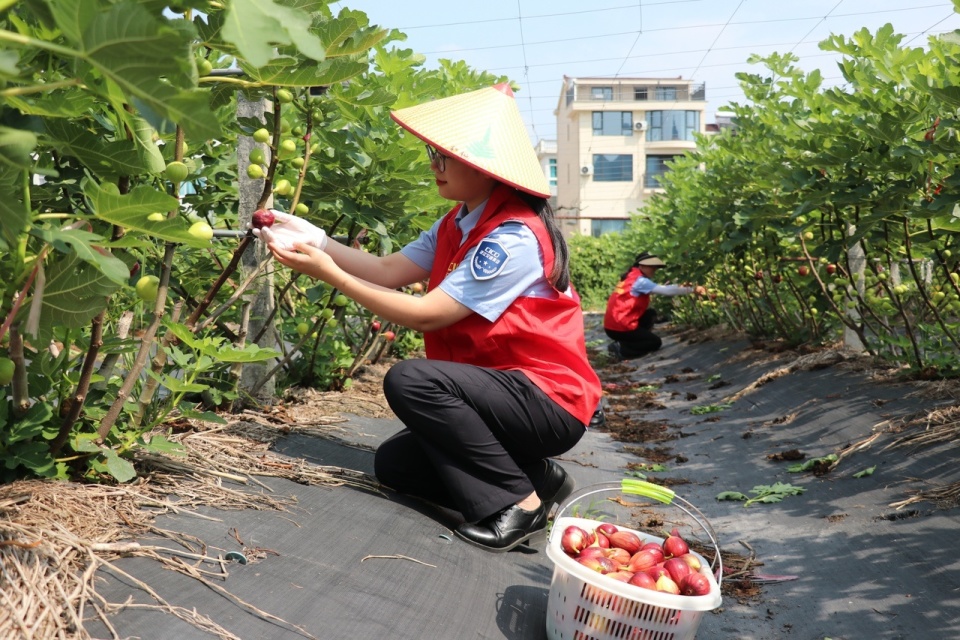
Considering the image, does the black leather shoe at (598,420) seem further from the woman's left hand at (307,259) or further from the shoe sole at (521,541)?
the woman's left hand at (307,259)

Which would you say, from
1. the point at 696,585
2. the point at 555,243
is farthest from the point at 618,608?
the point at 555,243

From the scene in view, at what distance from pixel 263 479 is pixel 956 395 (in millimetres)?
3351

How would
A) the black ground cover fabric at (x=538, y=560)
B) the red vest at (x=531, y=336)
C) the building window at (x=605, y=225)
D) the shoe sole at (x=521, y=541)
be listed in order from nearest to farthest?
the black ground cover fabric at (x=538, y=560) < the shoe sole at (x=521, y=541) < the red vest at (x=531, y=336) < the building window at (x=605, y=225)

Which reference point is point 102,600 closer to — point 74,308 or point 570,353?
point 74,308

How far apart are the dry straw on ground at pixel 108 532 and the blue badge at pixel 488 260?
33.9 inches

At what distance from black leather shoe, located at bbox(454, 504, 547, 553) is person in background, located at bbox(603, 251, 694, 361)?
7.90 m

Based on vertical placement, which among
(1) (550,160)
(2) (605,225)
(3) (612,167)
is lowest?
(2) (605,225)

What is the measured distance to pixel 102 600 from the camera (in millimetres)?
1642

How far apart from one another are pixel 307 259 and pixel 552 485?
4.24 ft

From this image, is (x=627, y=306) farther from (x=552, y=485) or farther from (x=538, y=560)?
(x=538, y=560)

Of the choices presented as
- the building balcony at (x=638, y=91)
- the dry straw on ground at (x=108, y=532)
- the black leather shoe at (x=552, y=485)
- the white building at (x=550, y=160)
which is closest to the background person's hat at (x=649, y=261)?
the black leather shoe at (x=552, y=485)

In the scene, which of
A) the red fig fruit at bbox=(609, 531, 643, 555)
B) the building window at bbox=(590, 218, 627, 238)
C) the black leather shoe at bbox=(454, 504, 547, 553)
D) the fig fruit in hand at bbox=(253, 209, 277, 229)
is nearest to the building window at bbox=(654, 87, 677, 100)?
the building window at bbox=(590, 218, 627, 238)

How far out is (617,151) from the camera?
51.8 meters

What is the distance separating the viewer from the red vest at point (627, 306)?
11008 mm
